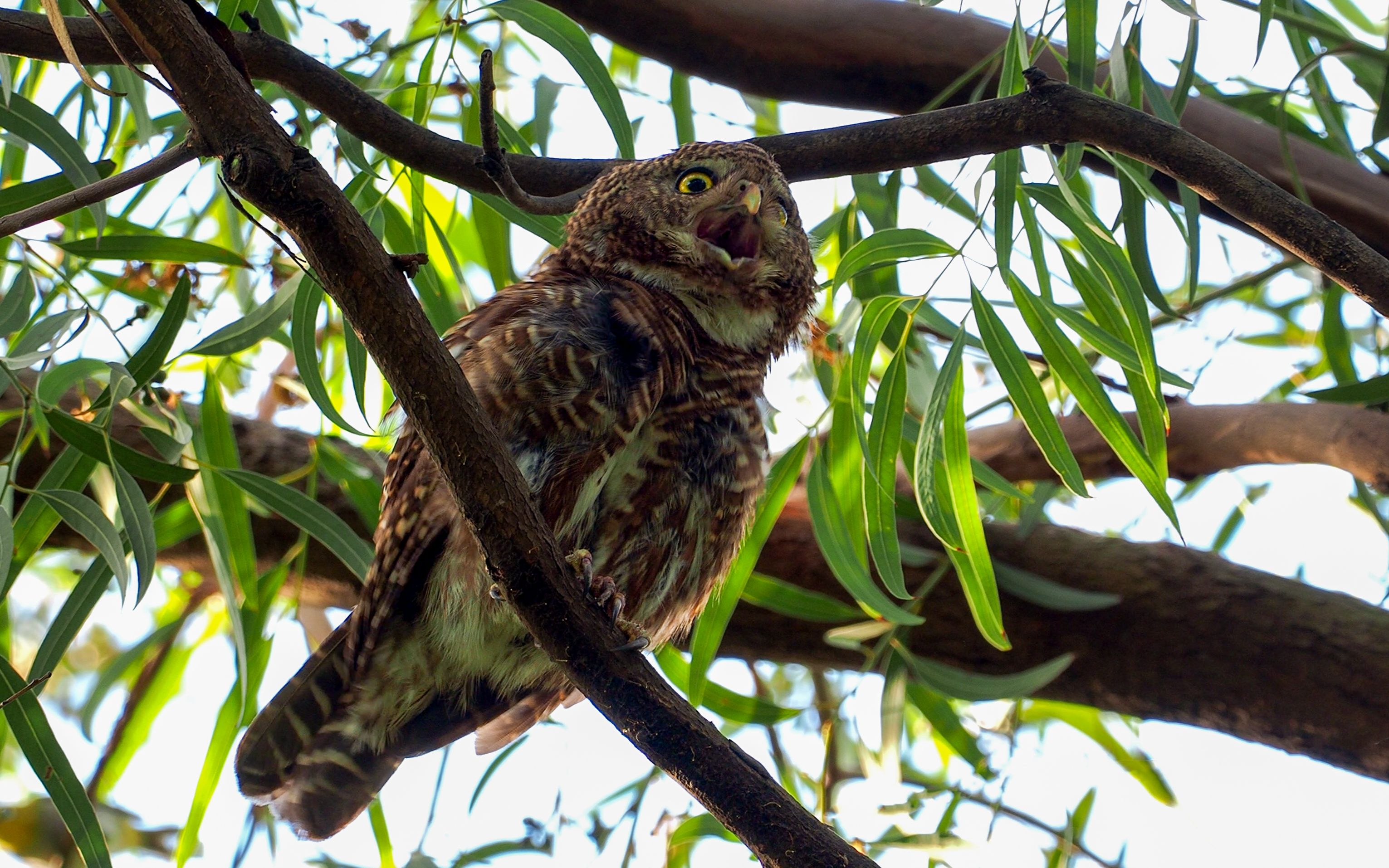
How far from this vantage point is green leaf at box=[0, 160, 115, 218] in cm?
206

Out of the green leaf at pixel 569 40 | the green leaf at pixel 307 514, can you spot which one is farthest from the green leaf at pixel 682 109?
the green leaf at pixel 307 514

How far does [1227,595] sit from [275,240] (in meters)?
2.16

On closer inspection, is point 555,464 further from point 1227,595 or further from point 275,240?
point 1227,595

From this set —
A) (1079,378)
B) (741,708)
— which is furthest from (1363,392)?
(741,708)

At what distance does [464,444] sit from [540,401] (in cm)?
48

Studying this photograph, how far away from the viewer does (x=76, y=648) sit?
5.40m

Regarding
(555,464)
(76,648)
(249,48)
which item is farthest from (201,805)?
(76,648)

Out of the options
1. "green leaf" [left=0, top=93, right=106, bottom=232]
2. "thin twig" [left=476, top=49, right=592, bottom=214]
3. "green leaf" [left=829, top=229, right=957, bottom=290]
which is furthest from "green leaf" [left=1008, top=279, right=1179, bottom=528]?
"green leaf" [left=0, top=93, right=106, bottom=232]

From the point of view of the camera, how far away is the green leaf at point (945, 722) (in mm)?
2914

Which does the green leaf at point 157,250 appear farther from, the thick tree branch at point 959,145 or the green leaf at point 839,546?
the green leaf at point 839,546

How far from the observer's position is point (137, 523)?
1987mm

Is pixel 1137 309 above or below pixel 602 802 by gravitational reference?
above

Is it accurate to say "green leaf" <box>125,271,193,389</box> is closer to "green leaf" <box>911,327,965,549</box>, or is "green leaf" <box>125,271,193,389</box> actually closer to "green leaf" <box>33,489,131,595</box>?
"green leaf" <box>33,489,131,595</box>

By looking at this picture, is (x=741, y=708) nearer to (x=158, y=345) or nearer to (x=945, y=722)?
(x=945, y=722)
